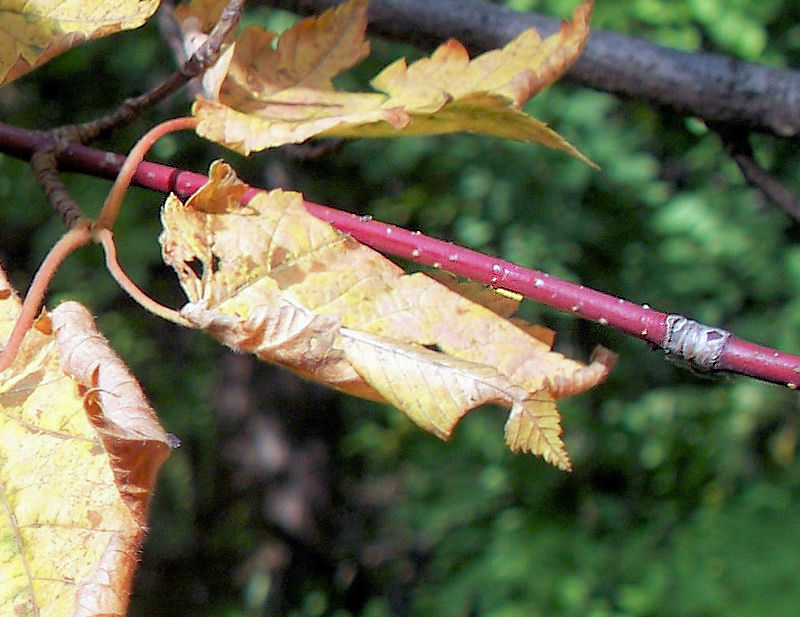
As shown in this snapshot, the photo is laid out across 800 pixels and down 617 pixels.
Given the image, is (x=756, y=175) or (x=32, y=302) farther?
(x=756, y=175)

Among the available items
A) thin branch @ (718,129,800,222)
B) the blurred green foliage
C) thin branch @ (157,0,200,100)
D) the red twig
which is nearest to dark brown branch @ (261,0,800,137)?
thin branch @ (718,129,800,222)

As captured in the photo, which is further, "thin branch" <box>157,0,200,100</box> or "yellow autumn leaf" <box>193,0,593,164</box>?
"thin branch" <box>157,0,200,100</box>

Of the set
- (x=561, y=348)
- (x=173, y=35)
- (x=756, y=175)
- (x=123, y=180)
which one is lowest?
(x=561, y=348)

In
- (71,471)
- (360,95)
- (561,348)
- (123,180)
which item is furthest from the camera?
(561,348)

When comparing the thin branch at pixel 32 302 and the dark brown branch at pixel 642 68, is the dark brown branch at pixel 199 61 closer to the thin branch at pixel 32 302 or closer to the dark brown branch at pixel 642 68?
the thin branch at pixel 32 302

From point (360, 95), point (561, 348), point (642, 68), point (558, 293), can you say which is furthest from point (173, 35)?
point (561, 348)

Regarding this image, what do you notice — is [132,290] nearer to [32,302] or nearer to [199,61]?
[32,302]

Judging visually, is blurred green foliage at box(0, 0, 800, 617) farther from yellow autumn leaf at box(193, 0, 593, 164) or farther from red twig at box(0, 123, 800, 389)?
red twig at box(0, 123, 800, 389)
